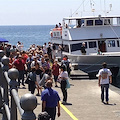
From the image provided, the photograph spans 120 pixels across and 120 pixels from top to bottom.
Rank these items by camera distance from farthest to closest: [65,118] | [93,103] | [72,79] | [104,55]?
[104,55] → [72,79] → [93,103] → [65,118]

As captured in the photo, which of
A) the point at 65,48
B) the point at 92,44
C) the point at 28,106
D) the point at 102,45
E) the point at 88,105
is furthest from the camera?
the point at 65,48

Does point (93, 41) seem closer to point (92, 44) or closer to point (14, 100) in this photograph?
point (92, 44)

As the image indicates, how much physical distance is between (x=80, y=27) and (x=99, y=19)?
4.93ft

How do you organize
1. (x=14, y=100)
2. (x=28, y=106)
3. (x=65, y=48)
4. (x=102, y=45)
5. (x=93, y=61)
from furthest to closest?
(x=65, y=48)
(x=102, y=45)
(x=93, y=61)
(x=14, y=100)
(x=28, y=106)

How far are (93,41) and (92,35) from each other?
51 centimetres

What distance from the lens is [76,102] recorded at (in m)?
15.2

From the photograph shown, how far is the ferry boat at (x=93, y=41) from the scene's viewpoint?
26859 millimetres

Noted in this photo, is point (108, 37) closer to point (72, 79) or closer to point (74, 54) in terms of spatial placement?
point (74, 54)

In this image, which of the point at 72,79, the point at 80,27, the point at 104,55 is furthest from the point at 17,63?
the point at 80,27

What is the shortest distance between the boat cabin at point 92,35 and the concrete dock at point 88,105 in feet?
28.4

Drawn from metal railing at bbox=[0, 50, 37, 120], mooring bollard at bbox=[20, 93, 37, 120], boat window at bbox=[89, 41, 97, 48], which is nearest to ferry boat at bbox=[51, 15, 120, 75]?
boat window at bbox=[89, 41, 97, 48]

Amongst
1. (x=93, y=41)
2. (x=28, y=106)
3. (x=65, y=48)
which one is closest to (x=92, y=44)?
(x=93, y=41)

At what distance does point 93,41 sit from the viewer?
28.3 m

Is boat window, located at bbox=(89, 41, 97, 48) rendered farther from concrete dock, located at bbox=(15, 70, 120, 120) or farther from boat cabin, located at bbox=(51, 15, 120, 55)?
concrete dock, located at bbox=(15, 70, 120, 120)
